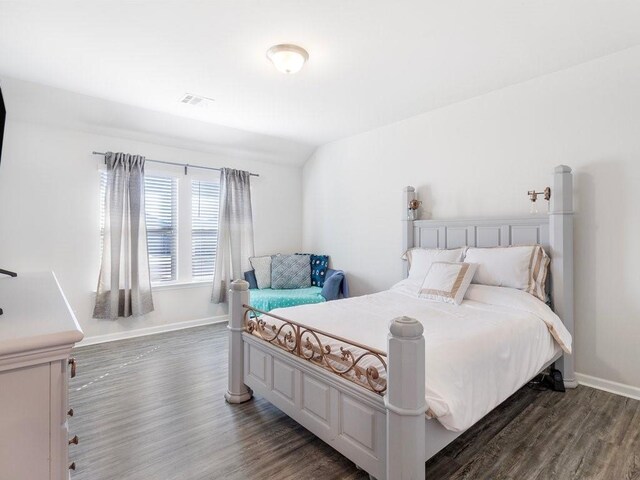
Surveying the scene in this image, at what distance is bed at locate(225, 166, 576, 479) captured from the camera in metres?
1.41

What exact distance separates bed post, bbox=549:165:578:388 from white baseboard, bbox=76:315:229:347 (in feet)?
12.7

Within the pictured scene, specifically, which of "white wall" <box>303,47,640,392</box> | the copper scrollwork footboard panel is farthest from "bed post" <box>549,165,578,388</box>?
the copper scrollwork footboard panel

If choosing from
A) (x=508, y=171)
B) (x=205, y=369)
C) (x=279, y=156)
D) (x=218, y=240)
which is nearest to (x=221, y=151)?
(x=279, y=156)

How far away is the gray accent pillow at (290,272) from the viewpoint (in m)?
4.70

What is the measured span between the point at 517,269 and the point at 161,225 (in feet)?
13.0

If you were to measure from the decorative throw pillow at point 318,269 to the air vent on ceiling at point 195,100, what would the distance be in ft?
8.27

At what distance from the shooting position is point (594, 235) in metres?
2.73

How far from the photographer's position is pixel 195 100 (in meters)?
3.46

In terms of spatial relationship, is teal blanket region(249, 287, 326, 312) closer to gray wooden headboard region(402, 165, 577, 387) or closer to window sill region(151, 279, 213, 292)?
window sill region(151, 279, 213, 292)

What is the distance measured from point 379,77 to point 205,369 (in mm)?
3018

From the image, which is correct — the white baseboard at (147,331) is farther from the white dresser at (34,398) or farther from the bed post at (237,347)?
the white dresser at (34,398)

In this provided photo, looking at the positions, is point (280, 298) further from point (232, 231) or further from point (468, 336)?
point (468, 336)

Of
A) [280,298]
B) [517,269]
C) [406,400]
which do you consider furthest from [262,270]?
[406,400]

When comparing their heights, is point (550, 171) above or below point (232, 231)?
above
